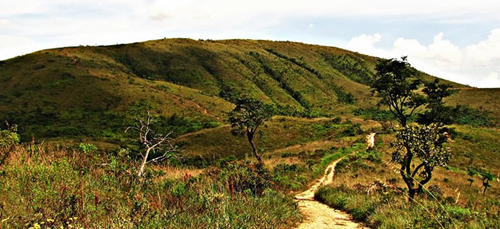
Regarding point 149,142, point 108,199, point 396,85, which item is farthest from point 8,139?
point 396,85

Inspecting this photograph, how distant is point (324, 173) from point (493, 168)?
87.1ft

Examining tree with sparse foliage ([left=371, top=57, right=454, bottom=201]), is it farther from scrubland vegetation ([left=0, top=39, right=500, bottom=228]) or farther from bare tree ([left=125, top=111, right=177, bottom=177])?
bare tree ([left=125, top=111, right=177, bottom=177])

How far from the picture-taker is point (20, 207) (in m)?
5.69

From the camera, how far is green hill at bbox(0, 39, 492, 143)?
78.8 m

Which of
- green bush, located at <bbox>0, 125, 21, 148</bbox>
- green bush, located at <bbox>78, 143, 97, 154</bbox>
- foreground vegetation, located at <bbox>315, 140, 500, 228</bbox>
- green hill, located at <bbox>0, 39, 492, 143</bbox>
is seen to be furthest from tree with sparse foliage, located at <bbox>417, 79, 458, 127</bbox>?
green bush, located at <bbox>0, 125, 21, 148</bbox>

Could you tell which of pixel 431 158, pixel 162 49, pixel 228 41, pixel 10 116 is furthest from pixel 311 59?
pixel 431 158

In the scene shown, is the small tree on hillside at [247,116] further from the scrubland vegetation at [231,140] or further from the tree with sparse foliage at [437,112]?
the tree with sparse foliage at [437,112]

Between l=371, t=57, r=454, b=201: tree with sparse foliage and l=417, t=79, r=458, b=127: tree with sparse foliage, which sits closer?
l=371, t=57, r=454, b=201: tree with sparse foliage

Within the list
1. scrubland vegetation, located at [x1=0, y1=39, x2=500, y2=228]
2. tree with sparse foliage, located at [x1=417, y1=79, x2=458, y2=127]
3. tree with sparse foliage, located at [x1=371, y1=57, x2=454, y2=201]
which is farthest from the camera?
tree with sparse foliage, located at [x1=417, y1=79, x2=458, y2=127]

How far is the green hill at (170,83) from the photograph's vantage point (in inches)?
3100

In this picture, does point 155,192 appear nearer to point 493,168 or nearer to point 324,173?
point 324,173

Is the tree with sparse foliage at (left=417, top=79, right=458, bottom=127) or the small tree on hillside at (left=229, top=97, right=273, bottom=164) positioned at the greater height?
the tree with sparse foliage at (left=417, top=79, right=458, bottom=127)

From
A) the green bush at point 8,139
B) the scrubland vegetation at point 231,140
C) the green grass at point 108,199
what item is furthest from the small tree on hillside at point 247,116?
the green grass at point 108,199

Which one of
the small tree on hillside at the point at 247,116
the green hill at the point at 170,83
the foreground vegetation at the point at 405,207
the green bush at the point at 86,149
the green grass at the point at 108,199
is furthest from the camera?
the green hill at the point at 170,83
